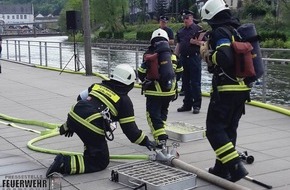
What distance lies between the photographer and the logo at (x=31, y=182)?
495 centimetres

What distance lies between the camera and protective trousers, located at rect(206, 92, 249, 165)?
192 inches

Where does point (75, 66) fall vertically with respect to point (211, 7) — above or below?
below

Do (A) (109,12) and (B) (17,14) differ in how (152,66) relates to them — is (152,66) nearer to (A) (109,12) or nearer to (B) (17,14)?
(A) (109,12)

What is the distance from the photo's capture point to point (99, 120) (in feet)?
17.8

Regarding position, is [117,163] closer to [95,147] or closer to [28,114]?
[95,147]

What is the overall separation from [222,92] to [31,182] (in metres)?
2.11

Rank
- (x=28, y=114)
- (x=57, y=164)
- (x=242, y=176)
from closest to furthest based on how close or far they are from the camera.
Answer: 1. (x=242, y=176)
2. (x=57, y=164)
3. (x=28, y=114)

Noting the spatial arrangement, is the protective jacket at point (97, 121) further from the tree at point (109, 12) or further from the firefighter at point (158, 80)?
the tree at point (109, 12)

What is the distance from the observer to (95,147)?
18.0 ft

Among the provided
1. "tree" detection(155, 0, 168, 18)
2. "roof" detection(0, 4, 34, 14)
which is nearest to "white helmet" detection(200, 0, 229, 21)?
"tree" detection(155, 0, 168, 18)

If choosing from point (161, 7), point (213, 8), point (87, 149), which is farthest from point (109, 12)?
point (213, 8)

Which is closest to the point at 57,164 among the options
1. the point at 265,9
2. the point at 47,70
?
the point at 47,70

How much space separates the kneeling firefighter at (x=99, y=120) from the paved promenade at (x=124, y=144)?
0.14m

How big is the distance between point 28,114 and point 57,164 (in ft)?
14.7
